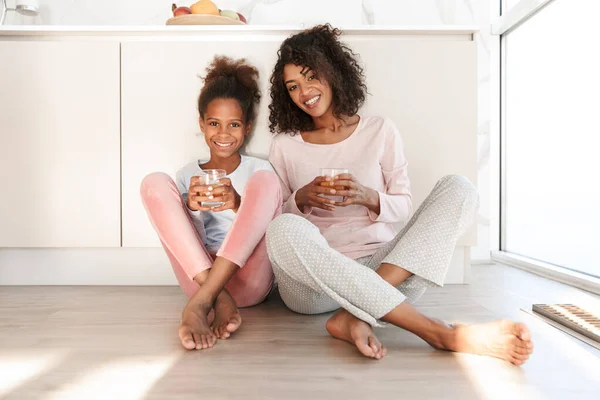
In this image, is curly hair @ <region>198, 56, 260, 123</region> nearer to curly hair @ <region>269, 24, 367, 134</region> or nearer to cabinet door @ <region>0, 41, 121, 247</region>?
curly hair @ <region>269, 24, 367, 134</region>

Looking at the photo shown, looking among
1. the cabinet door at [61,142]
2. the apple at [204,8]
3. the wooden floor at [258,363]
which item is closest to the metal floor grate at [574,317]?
the wooden floor at [258,363]

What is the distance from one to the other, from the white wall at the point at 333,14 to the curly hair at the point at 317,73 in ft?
3.14

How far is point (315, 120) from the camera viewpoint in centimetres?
160

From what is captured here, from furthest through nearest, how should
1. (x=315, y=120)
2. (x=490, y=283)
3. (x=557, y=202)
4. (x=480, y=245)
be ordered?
(x=480, y=245), (x=557, y=202), (x=490, y=283), (x=315, y=120)

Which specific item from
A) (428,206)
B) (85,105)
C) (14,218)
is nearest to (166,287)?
(14,218)

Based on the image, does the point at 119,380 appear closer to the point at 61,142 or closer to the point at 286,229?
the point at 286,229

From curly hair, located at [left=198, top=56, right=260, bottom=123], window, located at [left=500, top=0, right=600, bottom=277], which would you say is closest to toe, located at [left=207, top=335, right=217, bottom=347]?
curly hair, located at [left=198, top=56, right=260, bottom=123]

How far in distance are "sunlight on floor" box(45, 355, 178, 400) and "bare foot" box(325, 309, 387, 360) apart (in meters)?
0.35

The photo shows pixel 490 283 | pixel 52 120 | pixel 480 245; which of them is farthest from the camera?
pixel 480 245

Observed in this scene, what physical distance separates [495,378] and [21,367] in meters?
0.88

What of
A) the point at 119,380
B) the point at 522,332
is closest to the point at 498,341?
the point at 522,332

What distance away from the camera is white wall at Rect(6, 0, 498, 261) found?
254 centimetres

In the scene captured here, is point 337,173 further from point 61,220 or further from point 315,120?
point 61,220

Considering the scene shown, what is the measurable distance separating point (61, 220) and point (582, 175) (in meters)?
1.83
